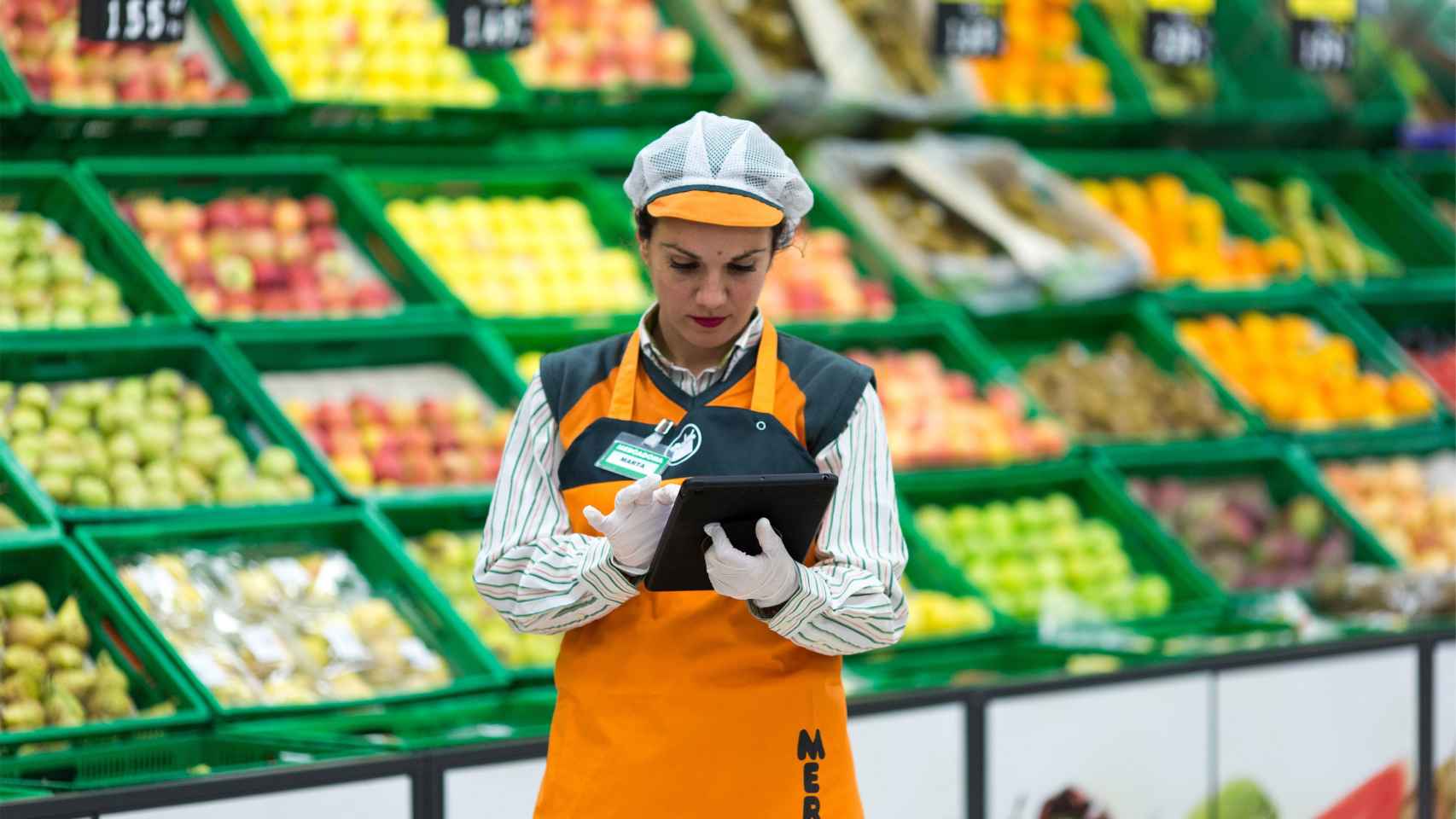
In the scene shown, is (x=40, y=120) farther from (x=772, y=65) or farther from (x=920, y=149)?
(x=920, y=149)

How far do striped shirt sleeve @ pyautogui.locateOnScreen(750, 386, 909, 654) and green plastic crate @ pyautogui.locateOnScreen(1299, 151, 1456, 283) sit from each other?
19.2ft

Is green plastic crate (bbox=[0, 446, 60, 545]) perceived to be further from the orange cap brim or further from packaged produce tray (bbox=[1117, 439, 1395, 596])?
packaged produce tray (bbox=[1117, 439, 1395, 596])

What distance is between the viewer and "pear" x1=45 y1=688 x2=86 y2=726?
4180 mm

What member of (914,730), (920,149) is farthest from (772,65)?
(914,730)

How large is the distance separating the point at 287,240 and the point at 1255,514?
3.20 m

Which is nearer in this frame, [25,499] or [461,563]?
[25,499]

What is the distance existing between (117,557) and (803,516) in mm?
2550

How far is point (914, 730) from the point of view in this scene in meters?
4.67

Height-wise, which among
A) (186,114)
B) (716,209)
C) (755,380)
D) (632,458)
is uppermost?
(186,114)

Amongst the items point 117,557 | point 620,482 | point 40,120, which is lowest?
point 620,482

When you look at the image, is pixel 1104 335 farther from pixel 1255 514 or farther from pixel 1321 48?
pixel 1321 48

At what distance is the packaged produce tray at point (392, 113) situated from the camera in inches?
219

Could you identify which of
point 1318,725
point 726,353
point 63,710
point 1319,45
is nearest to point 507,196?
point 63,710

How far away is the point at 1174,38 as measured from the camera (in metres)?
7.05
